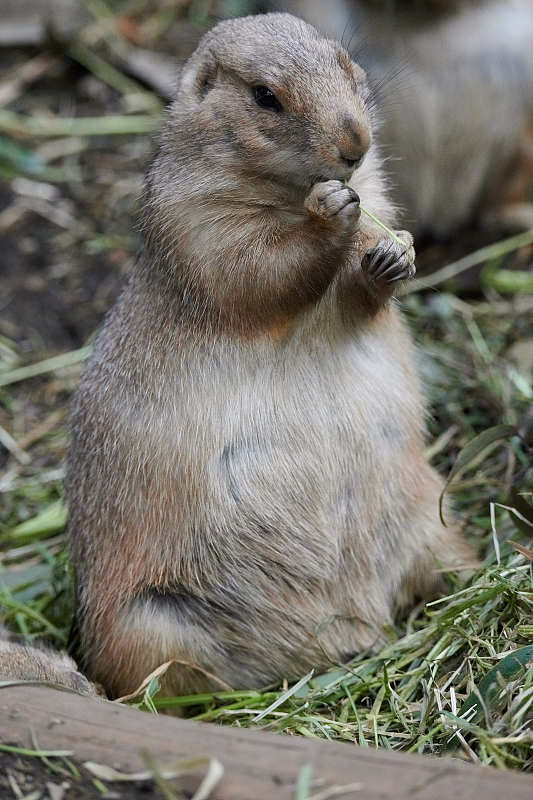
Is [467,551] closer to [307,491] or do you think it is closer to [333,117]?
[307,491]

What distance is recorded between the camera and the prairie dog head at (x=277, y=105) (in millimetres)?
4004

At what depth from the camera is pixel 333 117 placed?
13.0 feet

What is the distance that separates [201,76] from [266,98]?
1.88 feet

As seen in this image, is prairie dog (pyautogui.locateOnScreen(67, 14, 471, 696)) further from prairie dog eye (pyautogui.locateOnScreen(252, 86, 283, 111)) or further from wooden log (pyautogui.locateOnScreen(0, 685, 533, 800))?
wooden log (pyautogui.locateOnScreen(0, 685, 533, 800))

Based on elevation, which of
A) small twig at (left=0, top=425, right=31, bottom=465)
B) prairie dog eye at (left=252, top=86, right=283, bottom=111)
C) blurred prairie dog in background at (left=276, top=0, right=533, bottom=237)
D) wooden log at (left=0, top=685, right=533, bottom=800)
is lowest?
small twig at (left=0, top=425, right=31, bottom=465)

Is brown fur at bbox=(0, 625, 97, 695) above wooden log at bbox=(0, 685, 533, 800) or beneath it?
beneath

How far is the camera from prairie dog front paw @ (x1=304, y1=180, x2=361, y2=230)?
402cm

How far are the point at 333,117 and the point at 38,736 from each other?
87.9 inches

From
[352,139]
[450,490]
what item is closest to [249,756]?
[352,139]

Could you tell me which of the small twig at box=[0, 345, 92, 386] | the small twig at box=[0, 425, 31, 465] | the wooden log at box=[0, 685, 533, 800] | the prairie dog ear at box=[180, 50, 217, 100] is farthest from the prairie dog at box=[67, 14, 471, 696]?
the small twig at box=[0, 345, 92, 386]

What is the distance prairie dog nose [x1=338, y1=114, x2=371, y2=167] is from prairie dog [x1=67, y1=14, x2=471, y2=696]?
0.20 metres

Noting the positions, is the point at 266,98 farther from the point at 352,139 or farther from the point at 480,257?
the point at 480,257

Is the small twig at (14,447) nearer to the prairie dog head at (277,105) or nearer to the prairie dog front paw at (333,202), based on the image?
the prairie dog head at (277,105)

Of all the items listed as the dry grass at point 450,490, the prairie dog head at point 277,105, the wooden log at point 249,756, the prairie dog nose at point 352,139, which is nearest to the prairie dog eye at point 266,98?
the prairie dog head at point 277,105
